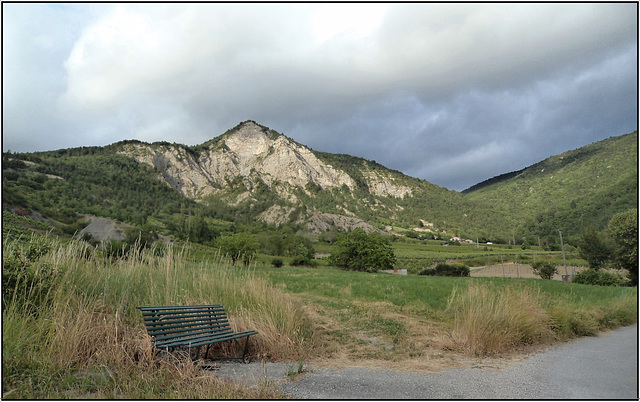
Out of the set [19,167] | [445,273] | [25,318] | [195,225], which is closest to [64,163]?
[19,167]

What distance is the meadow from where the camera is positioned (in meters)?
3.90

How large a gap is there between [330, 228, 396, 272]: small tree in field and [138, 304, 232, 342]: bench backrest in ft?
144

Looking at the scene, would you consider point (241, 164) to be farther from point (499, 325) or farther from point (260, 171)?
point (499, 325)

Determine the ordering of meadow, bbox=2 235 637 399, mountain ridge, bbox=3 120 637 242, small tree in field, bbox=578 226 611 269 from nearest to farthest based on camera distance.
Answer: meadow, bbox=2 235 637 399
small tree in field, bbox=578 226 611 269
mountain ridge, bbox=3 120 637 242

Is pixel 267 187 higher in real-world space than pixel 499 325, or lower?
higher

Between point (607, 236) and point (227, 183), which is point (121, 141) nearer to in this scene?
point (227, 183)

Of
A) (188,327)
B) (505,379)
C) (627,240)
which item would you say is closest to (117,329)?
(188,327)

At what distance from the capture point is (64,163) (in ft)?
382

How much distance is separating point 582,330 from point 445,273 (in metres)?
39.1

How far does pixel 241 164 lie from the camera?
184 metres

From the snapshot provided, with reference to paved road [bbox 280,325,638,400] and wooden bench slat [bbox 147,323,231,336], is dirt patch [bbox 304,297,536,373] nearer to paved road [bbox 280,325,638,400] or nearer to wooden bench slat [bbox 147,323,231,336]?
paved road [bbox 280,325,638,400]

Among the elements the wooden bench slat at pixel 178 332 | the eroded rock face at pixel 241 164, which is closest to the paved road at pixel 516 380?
the wooden bench slat at pixel 178 332

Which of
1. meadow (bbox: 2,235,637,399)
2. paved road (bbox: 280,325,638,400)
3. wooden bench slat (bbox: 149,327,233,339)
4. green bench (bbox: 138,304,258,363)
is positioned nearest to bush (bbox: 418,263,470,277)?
meadow (bbox: 2,235,637,399)

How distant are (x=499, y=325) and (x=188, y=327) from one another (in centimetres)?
548
